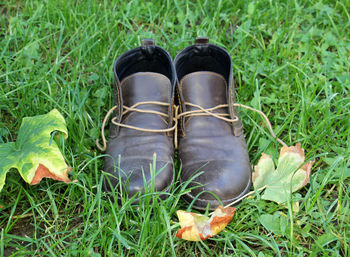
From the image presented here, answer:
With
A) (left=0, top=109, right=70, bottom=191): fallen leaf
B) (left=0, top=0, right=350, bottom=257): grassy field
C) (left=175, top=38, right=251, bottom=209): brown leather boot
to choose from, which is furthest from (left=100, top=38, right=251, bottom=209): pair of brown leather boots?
(left=0, top=109, right=70, bottom=191): fallen leaf

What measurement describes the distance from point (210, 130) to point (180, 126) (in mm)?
181

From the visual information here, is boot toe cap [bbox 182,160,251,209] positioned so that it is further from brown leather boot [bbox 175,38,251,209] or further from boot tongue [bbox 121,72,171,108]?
boot tongue [bbox 121,72,171,108]

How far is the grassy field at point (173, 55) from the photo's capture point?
162cm

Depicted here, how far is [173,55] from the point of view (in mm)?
2541

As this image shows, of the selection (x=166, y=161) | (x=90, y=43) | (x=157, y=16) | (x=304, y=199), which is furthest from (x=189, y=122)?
(x=157, y=16)

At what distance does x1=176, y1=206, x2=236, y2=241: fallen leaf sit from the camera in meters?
1.57

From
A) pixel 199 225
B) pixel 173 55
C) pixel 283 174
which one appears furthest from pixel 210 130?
pixel 173 55

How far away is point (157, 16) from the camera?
2.89 metres

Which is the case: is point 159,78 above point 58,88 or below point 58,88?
above

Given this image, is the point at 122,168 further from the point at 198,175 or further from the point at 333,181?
the point at 333,181

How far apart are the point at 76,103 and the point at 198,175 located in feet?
3.14

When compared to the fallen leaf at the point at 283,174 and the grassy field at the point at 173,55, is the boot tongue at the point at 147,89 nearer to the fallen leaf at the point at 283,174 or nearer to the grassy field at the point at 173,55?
the grassy field at the point at 173,55

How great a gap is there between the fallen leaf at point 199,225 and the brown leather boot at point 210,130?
4.9 inches

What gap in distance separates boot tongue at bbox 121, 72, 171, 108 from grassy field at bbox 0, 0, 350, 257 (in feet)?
0.94
